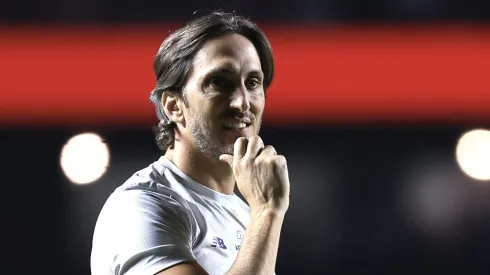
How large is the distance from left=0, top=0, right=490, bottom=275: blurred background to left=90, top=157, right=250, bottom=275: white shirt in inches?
45.6

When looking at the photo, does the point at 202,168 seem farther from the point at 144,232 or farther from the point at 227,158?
the point at 144,232

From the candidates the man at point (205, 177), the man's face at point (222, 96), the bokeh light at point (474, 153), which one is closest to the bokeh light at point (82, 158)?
the man at point (205, 177)

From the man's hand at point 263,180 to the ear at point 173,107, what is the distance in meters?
0.26

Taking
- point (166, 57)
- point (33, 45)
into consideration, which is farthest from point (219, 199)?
point (33, 45)

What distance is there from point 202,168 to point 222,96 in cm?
15

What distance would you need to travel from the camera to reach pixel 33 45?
236cm

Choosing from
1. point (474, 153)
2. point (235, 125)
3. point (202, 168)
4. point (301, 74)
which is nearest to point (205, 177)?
point (202, 168)

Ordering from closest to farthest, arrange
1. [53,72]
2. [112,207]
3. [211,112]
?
[112,207] < [211,112] < [53,72]

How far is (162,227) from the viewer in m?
1.05

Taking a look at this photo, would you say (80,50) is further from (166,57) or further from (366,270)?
(366,270)

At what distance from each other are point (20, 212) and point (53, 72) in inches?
19.5

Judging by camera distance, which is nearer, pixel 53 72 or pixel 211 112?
pixel 211 112

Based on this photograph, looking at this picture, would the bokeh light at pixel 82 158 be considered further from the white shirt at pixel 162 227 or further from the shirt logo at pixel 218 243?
the shirt logo at pixel 218 243

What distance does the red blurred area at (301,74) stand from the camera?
2355 millimetres
